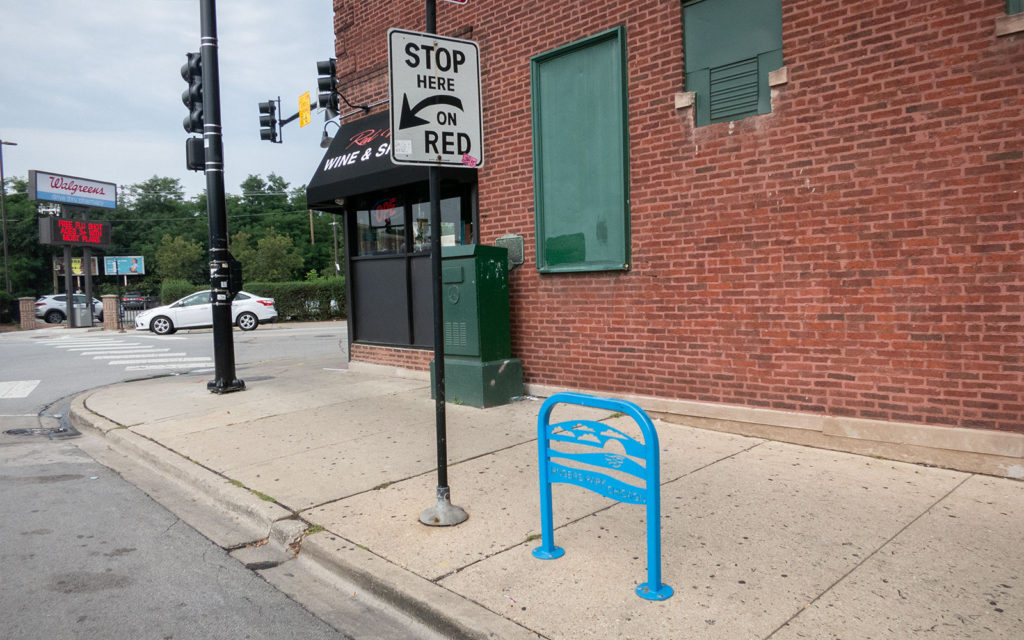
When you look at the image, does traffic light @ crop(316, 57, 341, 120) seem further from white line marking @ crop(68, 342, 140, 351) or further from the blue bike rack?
white line marking @ crop(68, 342, 140, 351)

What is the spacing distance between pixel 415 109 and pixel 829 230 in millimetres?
3612

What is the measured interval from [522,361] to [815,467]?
3.89 m

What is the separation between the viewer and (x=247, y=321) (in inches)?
1045

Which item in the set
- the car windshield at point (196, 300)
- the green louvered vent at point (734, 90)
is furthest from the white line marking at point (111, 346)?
the green louvered vent at point (734, 90)

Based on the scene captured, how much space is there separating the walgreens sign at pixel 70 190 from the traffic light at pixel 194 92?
3076 centimetres

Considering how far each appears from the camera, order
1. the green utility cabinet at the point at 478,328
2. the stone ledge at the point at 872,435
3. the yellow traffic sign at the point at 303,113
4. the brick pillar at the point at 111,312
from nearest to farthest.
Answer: the stone ledge at the point at 872,435 < the green utility cabinet at the point at 478,328 < the yellow traffic sign at the point at 303,113 < the brick pillar at the point at 111,312

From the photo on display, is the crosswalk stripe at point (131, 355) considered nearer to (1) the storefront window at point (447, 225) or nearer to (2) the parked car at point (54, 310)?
(1) the storefront window at point (447, 225)

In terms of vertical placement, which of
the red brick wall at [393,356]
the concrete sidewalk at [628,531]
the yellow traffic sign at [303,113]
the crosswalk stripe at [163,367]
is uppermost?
the yellow traffic sign at [303,113]

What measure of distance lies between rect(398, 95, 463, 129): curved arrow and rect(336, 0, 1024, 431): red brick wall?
320 cm

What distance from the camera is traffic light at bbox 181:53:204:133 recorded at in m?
9.74

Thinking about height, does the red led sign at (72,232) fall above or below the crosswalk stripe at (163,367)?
above

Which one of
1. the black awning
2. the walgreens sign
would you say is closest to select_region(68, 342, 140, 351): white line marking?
the black awning

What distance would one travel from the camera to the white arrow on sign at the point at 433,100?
397cm

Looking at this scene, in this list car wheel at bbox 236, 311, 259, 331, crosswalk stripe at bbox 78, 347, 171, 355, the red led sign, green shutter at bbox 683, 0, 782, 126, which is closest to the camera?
green shutter at bbox 683, 0, 782, 126
